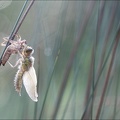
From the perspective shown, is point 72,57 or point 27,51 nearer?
point 27,51

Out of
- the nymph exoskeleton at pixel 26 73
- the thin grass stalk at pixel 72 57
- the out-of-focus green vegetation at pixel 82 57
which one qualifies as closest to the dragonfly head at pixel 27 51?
the nymph exoskeleton at pixel 26 73

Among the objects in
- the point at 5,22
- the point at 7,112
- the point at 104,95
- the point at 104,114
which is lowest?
the point at 7,112

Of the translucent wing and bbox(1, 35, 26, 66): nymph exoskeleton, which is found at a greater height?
bbox(1, 35, 26, 66): nymph exoskeleton

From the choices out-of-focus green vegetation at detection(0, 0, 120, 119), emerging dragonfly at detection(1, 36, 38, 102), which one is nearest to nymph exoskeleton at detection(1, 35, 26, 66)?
emerging dragonfly at detection(1, 36, 38, 102)

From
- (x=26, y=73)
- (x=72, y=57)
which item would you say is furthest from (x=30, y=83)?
(x=72, y=57)

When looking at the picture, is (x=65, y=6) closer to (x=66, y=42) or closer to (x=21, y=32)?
(x=66, y=42)

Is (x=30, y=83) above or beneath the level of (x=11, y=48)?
Result: beneath

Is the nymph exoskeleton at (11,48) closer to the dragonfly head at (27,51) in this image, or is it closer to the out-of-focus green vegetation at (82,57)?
the dragonfly head at (27,51)

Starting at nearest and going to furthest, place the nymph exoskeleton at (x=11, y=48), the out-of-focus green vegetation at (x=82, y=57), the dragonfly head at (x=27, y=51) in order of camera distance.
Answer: the nymph exoskeleton at (x=11, y=48) < the dragonfly head at (x=27, y=51) < the out-of-focus green vegetation at (x=82, y=57)

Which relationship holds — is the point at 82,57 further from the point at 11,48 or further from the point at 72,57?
the point at 11,48

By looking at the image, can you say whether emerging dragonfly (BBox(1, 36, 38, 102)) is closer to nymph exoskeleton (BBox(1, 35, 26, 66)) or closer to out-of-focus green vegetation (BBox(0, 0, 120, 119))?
nymph exoskeleton (BBox(1, 35, 26, 66))

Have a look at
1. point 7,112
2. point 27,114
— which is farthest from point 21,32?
point 27,114
